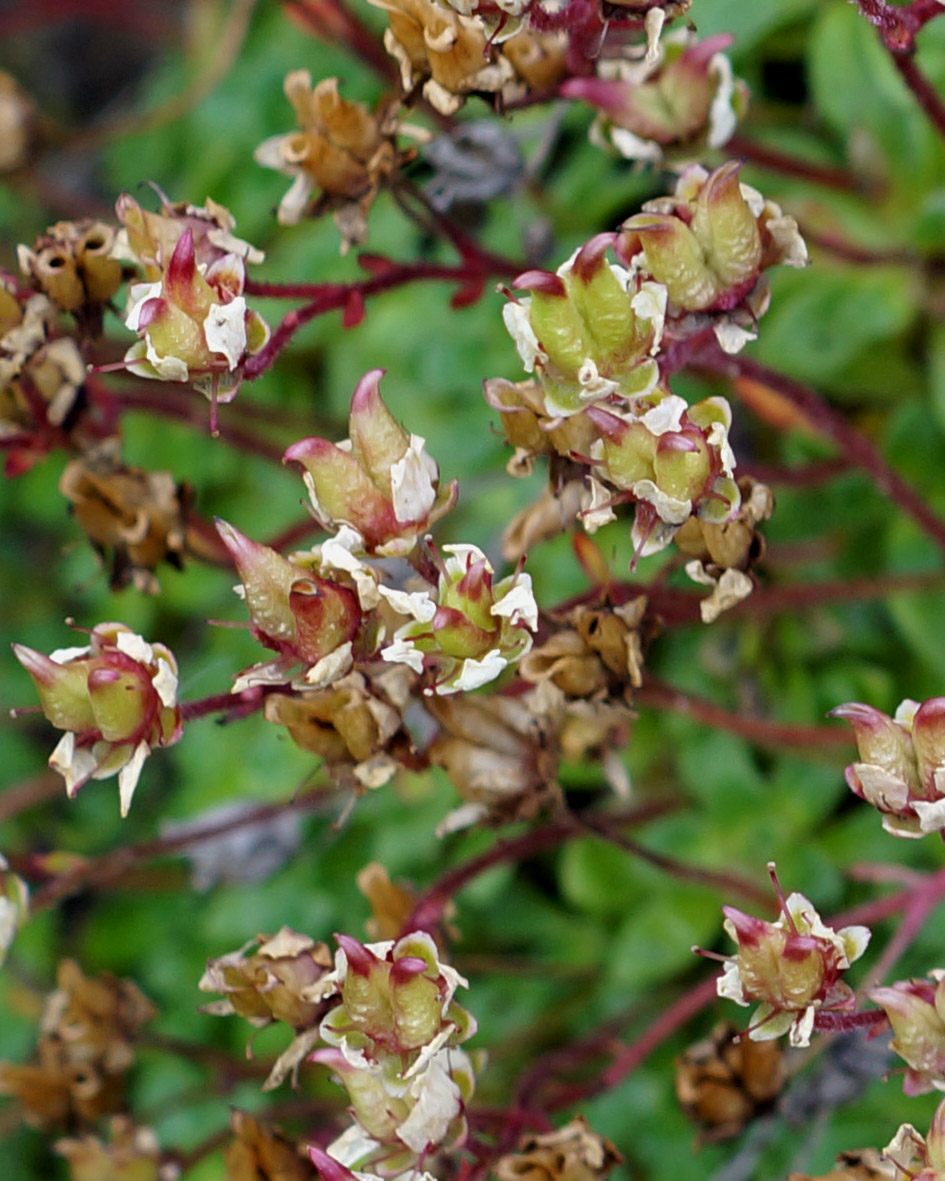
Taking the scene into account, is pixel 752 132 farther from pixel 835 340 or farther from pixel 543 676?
pixel 543 676

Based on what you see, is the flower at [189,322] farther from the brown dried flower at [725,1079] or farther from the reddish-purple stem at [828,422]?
the brown dried flower at [725,1079]

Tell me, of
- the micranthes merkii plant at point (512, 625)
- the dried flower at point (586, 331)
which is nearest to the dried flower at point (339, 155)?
the micranthes merkii plant at point (512, 625)

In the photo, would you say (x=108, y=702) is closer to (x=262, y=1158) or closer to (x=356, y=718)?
(x=356, y=718)

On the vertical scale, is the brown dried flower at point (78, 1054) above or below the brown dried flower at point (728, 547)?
below

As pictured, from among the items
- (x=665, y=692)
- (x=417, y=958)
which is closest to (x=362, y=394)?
(x=417, y=958)

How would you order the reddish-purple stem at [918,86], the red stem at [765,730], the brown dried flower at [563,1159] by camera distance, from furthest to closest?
the red stem at [765,730] < the reddish-purple stem at [918,86] < the brown dried flower at [563,1159]
